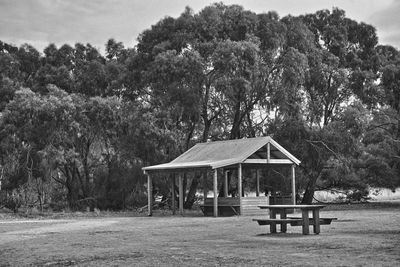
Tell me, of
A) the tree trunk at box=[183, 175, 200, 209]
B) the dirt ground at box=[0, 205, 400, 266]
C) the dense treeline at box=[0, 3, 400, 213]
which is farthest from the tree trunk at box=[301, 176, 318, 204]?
the dirt ground at box=[0, 205, 400, 266]

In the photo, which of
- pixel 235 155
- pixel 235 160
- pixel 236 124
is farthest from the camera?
pixel 236 124

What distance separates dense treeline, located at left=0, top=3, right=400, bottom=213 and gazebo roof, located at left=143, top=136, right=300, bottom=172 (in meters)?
3.17

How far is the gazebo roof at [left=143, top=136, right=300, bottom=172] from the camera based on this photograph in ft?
88.3

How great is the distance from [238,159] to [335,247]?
49.9 ft

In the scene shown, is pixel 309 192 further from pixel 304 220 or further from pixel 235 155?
pixel 304 220

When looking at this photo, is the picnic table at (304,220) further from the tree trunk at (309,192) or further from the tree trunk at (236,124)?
the tree trunk at (309,192)

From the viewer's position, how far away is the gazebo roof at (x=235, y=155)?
26922 millimetres

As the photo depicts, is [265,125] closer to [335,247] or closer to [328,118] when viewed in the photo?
[328,118]

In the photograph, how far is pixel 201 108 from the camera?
32656mm

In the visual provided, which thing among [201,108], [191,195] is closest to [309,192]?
[191,195]

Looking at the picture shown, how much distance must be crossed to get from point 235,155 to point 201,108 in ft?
19.1

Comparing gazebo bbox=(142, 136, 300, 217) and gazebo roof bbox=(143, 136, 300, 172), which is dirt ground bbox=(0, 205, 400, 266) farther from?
gazebo roof bbox=(143, 136, 300, 172)

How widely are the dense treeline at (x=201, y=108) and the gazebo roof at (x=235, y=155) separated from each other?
3.17 m

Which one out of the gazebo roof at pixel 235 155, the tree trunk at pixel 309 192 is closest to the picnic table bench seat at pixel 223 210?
the gazebo roof at pixel 235 155
